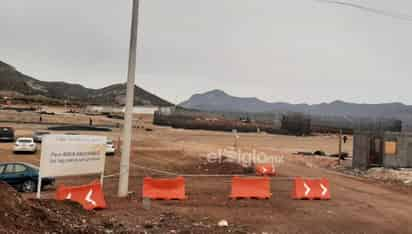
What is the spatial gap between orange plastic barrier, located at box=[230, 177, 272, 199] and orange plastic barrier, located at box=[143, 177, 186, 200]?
2078 millimetres

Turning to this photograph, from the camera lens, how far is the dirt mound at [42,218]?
7.56 m

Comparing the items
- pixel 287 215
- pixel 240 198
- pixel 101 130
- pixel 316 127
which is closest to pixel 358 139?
pixel 240 198

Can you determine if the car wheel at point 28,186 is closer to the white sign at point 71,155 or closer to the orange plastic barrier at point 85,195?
the white sign at point 71,155

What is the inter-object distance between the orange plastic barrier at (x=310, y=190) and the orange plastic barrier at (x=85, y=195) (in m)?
7.78

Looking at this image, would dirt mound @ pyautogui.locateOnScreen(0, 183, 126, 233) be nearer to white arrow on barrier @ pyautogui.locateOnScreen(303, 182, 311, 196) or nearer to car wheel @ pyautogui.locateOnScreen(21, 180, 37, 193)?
white arrow on barrier @ pyautogui.locateOnScreen(303, 182, 311, 196)

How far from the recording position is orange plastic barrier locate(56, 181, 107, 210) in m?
12.8

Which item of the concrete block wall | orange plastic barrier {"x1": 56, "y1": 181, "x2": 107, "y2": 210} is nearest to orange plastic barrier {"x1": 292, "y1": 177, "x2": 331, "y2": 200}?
orange plastic barrier {"x1": 56, "y1": 181, "x2": 107, "y2": 210}

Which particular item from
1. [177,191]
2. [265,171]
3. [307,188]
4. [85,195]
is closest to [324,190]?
[307,188]

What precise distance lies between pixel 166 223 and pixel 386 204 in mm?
10343

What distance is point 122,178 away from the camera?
1596 cm

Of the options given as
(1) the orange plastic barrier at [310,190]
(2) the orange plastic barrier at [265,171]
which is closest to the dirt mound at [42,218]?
(1) the orange plastic barrier at [310,190]

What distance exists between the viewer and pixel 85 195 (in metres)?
13.1

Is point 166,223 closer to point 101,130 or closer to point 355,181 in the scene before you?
point 355,181

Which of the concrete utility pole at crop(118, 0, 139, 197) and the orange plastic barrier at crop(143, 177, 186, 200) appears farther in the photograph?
the concrete utility pole at crop(118, 0, 139, 197)
